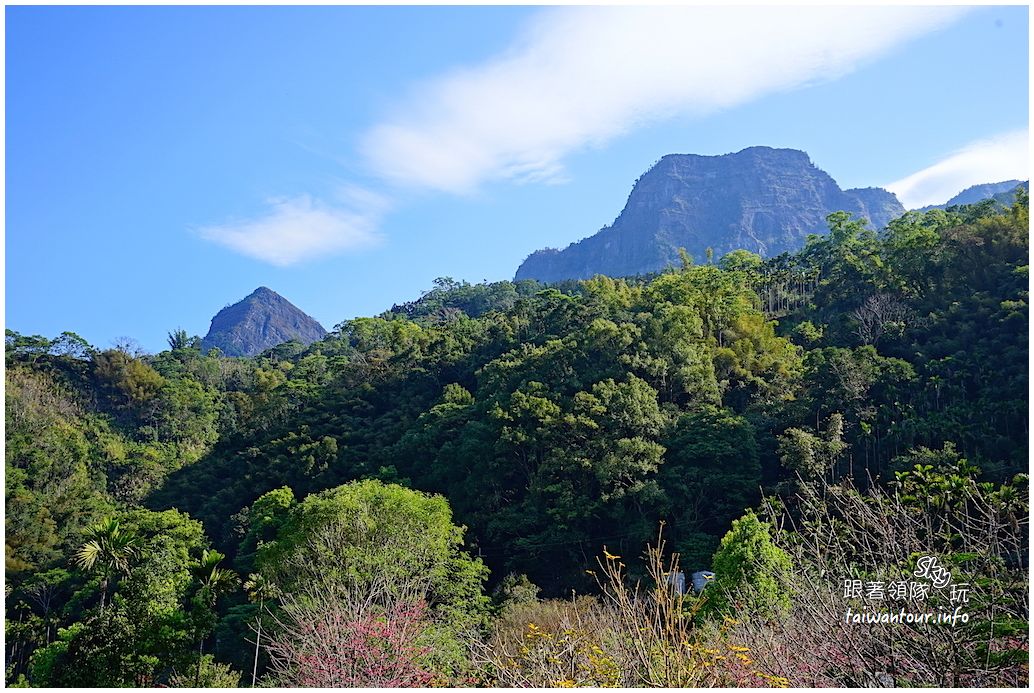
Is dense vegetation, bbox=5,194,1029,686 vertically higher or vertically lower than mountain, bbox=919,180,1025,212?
lower

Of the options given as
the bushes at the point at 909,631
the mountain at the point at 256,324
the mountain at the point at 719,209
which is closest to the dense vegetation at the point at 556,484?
the bushes at the point at 909,631

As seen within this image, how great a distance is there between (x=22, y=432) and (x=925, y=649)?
26761 mm

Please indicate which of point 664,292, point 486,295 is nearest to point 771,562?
point 664,292

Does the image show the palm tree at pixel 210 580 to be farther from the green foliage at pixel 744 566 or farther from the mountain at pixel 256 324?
the mountain at pixel 256 324

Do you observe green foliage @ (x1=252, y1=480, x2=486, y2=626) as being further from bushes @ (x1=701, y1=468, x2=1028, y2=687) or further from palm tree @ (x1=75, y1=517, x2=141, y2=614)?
bushes @ (x1=701, y1=468, x2=1028, y2=687)

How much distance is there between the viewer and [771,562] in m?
8.89

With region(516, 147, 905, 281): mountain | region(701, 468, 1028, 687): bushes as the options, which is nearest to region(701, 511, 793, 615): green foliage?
region(701, 468, 1028, 687): bushes

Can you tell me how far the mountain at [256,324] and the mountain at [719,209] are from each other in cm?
3854

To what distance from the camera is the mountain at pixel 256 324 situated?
84625 mm

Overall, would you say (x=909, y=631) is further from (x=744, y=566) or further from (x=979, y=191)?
(x=979, y=191)

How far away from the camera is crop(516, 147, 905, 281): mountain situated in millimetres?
101938

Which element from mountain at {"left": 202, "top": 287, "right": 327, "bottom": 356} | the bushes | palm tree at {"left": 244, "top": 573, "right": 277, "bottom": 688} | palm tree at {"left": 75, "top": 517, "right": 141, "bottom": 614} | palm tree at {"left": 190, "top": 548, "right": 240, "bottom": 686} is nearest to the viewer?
the bushes

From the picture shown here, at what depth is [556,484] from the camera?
17.3m

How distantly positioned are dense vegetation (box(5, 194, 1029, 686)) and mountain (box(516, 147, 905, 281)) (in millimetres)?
75044
